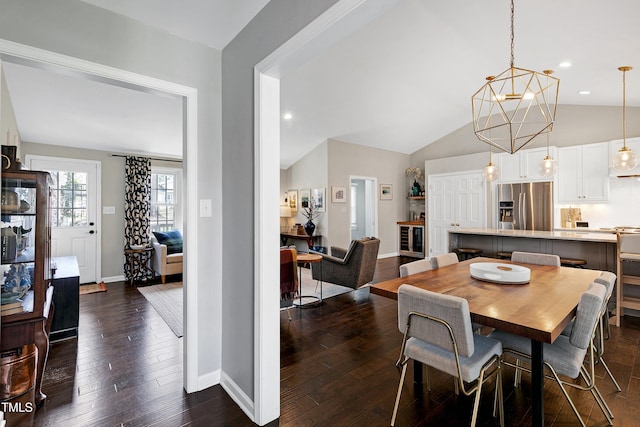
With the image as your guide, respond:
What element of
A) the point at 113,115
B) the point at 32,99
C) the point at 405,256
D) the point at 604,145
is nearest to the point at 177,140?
the point at 113,115

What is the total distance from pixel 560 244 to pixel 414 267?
2728mm

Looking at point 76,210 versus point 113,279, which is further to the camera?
point 113,279

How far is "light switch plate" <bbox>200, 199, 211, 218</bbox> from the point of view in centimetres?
A: 214

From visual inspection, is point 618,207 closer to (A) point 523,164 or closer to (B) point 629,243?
(A) point 523,164

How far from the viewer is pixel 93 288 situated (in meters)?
4.77

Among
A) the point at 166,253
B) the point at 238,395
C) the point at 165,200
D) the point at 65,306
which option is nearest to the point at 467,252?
the point at 238,395

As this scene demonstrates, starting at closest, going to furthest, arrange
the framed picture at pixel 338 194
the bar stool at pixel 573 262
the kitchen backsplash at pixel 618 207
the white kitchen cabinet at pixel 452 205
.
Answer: the bar stool at pixel 573 262
the kitchen backsplash at pixel 618 207
the white kitchen cabinet at pixel 452 205
the framed picture at pixel 338 194

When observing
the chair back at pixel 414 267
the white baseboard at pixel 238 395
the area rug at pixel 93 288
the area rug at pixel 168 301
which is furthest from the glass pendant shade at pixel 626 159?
the area rug at pixel 93 288

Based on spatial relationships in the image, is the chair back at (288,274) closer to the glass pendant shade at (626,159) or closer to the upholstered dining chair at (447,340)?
A: the upholstered dining chair at (447,340)

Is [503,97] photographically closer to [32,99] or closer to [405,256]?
[32,99]

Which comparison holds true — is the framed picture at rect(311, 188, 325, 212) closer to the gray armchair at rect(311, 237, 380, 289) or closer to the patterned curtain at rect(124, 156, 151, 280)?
the gray armchair at rect(311, 237, 380, 289)

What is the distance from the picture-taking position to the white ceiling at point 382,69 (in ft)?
8.82

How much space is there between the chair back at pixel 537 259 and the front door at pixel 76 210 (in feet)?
20.1

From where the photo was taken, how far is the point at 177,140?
5023 millimetres
